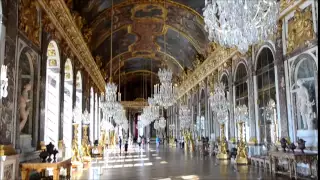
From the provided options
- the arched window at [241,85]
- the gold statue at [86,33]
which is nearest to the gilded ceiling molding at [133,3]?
the gold statue at [86,33]

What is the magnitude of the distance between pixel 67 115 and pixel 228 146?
8068 millimetres

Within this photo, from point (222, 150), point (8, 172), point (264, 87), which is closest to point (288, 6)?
point (264, 87)

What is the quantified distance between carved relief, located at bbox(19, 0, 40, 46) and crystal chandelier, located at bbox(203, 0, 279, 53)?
14.7 ft

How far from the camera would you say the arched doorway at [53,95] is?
35.3 feet

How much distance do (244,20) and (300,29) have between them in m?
4.16

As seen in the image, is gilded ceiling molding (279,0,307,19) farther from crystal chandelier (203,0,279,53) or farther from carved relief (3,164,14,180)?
carved relief (3,164,14,180)

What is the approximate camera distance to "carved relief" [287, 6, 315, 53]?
834cm

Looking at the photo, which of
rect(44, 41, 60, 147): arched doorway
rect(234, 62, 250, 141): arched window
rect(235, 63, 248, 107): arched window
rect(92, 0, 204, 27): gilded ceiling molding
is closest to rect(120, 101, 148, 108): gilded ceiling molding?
rect(92, 0, 204, 27): gilded ceiling molding

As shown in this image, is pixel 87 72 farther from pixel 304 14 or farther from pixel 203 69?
pixel 304 14

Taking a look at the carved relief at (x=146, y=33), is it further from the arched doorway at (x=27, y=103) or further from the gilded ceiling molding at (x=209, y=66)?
the arched doorway at (x=27, y=103)

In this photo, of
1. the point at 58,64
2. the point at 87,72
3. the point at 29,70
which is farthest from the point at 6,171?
the point at 87,72

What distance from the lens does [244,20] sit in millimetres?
5578

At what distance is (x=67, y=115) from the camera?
1400 cm

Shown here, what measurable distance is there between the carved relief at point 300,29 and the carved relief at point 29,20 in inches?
295
